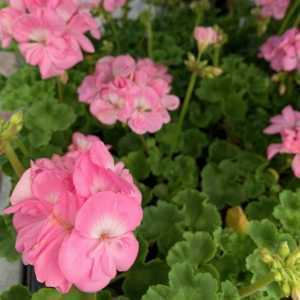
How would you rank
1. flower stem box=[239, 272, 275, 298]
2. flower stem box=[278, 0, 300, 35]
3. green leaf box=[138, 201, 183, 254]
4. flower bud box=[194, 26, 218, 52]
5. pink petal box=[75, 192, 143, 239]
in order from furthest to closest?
flower stem box=[278, 0, 300, 35]
flower bud box=[194, 26, 218, 52]
green leaf box=[138, 201, 183, 254]
flower stem box=[239, 272, 275, 298]
pink petal box=[75, 192, 143, 239]

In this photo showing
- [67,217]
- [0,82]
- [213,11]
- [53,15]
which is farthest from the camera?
[213,11]

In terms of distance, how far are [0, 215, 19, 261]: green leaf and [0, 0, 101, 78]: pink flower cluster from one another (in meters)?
0.22

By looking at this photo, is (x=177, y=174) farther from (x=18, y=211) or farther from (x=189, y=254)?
(x=18, y=211)

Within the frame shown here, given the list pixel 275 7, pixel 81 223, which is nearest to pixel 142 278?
pixel 81 223

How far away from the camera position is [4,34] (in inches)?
34.6

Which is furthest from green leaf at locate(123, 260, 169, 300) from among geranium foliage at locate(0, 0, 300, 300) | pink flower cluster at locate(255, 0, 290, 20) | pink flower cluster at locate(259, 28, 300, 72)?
pink flower cluster at locate(255, 0, 290, 20)

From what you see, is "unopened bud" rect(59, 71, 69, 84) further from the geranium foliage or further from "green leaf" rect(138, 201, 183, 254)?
"green leaf" rect(138, 201, 183, 254)

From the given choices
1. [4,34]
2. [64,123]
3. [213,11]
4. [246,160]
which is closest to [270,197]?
[246,160]

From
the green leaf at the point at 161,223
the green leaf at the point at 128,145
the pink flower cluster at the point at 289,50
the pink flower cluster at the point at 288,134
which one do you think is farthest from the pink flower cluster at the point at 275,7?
the green leaf at the point at 161,223

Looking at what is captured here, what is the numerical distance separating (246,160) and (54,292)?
18.5 inches

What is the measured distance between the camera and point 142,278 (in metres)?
0.82

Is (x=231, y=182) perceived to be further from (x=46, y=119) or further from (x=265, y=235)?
(x=46, y=119)

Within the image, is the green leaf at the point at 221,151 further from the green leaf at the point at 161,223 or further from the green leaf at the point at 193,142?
the green leaf at the point at 161,223

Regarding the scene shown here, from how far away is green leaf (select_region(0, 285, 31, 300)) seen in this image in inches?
30.6
